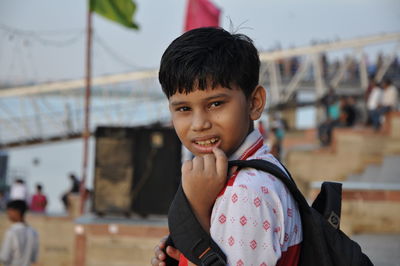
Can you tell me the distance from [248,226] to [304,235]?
28 cm

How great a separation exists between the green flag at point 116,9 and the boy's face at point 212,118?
9.97 meters

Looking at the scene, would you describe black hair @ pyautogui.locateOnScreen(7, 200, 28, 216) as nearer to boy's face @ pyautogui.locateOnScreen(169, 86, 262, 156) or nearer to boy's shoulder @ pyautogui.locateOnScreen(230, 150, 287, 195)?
boy's face @ pyautogui.locateOnScreen(169, 86, 262, 156)

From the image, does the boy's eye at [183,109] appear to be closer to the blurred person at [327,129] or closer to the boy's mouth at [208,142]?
the boy's mouth at [208,142]

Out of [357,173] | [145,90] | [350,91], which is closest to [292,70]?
[350,91]

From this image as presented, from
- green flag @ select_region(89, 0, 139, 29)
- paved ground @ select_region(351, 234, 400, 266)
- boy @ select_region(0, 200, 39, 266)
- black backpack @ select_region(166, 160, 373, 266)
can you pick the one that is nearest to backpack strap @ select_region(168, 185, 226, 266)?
black backpack @ select_region(166, 160, 373, 266)

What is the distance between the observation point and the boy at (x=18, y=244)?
6.56 metres

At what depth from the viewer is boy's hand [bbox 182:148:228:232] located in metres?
1.84

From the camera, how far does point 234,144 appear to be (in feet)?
6.59

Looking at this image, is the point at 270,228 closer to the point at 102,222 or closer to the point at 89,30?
the point at 102,222

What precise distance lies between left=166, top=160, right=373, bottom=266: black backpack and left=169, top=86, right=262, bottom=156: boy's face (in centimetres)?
12

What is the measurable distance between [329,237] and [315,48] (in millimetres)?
22072

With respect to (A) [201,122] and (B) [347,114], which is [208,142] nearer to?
(A) [201,122]

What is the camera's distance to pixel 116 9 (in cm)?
→ 1190

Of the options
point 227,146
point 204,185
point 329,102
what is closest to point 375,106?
point 329,102
